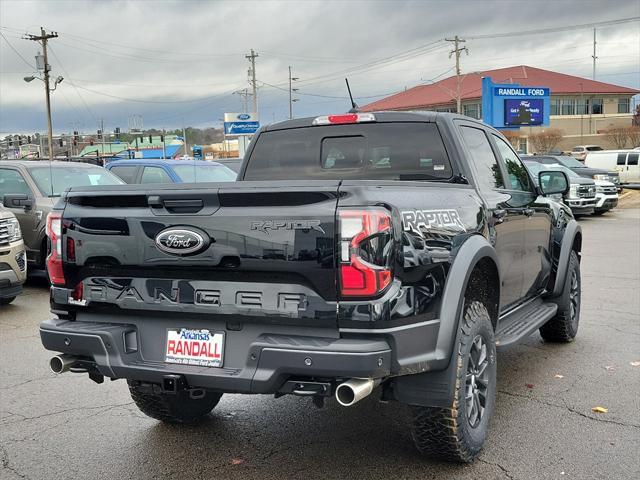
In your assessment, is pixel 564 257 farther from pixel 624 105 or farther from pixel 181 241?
pixel 624 105

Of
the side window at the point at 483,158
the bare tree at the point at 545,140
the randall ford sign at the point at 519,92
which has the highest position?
the randall ford sign at the point at 519,92

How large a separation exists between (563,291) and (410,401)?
3.11m

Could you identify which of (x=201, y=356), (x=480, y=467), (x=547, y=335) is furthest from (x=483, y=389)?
(x=547, y=335)

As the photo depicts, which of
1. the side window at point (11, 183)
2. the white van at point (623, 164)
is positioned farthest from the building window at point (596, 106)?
the side window at point (11, 183)

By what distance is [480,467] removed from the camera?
3.67 metres

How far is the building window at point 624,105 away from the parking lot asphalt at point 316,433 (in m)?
84.7

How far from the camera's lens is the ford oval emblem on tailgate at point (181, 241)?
3.18m

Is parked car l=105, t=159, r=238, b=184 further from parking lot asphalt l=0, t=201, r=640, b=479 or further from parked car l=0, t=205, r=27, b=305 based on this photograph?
parking lot asphalt l=0, t=201, r=640, b=479

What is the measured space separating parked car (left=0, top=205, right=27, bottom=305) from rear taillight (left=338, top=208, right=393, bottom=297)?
603cm

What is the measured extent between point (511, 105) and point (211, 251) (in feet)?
122

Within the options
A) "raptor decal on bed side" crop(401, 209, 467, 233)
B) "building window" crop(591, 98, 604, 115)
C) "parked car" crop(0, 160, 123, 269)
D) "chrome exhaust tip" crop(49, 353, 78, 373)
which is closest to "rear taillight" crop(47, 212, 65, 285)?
"chrome exhaust tip" crop(49, 353, 78, 373)

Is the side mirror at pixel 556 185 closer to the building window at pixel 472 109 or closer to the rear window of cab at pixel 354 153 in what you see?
the rear window of cab at pixel 354 153

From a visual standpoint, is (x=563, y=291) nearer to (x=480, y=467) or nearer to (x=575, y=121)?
(x=480, y=467)

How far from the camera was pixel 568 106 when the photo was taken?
257ft
